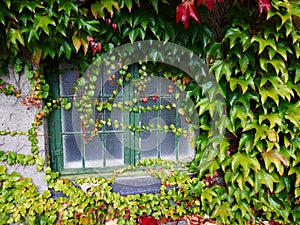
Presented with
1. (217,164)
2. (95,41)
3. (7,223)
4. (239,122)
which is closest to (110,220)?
(7,223)

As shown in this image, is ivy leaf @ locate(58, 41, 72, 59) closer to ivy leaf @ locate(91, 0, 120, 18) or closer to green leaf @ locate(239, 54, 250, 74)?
ivy leaf @ locate(91, 0, 120, 18)

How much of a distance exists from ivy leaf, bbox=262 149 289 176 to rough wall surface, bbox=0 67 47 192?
179cm

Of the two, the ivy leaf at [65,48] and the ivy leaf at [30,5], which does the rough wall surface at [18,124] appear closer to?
the ivy leaf at [65,48]

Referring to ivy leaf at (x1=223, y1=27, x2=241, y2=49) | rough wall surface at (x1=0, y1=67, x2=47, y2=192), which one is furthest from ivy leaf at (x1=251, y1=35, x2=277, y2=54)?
rough wall surface at (x1=0, y1=67, x2=47, y2=192)

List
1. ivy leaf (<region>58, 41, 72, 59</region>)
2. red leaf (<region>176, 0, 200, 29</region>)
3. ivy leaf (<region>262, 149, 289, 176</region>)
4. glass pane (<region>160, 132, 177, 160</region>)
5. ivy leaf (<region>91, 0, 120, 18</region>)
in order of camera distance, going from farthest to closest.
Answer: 1. glass pane (<region>160, 132, 177, 160</region>)
2. ivy leaf (<region>262, 149, 289, 176</region>)
3. ivy leaf (<region>58, 41, 72, 59</region>)
4. ivy leaf (<region>91, 0, 120, 18</region>)
5. red leaf (<region>176, 0, 200, 29</region>)

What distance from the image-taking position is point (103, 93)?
2.25m

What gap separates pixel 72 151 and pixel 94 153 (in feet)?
0.63

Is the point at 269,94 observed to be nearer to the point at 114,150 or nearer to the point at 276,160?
the point at 276,160

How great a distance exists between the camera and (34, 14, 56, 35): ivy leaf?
1733mm

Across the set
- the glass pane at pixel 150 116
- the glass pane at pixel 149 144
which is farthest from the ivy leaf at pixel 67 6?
the glass pane at pixel 149 144

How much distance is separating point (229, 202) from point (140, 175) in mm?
806

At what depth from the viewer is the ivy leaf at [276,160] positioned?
2.02m

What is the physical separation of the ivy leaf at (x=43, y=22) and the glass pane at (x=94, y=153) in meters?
1.00

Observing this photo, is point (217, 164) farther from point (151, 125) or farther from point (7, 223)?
point (7, 223)
